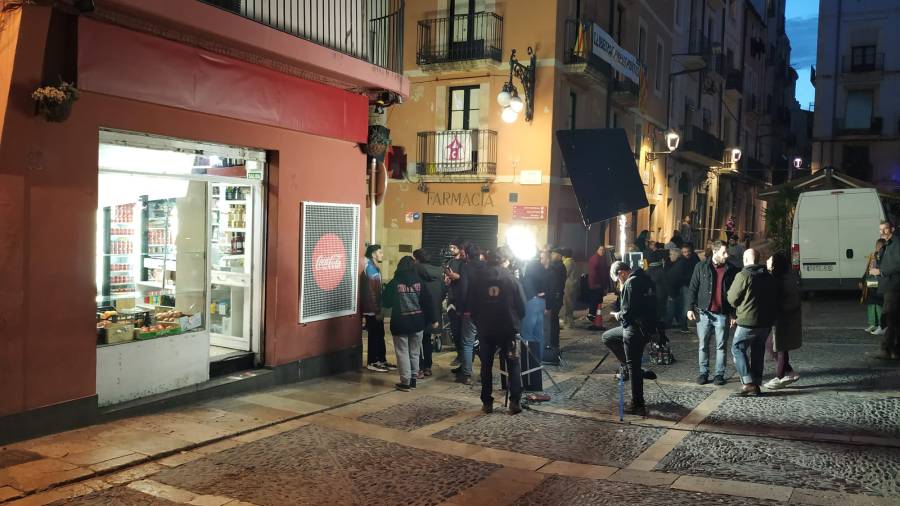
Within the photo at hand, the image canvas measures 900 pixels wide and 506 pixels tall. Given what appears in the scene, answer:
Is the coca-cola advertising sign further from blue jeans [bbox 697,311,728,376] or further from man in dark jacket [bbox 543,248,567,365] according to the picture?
blue jeans [bbox 697,311,728,376]

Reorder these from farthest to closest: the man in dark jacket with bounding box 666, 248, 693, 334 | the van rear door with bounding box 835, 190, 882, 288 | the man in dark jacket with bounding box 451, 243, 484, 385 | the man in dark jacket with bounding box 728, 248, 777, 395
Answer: the van rear door with bounding box 835, 190, 882, 288 → the man in dark jacket with bounding box 666, 248, 693, 334 → the man in dark jacket with bounding box 451, 243, 484, 385 → the man in dark jacket with bounding box 728, 248, 777, 395

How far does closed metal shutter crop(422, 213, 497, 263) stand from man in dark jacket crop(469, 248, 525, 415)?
11.8m

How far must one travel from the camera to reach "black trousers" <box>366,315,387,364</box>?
1030 cm

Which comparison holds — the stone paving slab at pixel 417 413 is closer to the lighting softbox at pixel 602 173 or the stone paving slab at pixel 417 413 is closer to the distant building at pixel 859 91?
the lighting softbox at pixel 602 173

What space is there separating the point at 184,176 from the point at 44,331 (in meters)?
2.43

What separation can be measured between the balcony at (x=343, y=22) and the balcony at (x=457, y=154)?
8981 mm

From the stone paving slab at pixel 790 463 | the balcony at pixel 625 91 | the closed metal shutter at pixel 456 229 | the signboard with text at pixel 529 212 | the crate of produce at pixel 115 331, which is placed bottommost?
the stone paving slab at pixel 790 463

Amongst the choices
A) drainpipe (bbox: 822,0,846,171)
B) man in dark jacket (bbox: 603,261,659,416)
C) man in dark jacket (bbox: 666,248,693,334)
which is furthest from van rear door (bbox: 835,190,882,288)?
drainpipe (bbox: 822,0,846,171)

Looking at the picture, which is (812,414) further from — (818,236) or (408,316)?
(818,236)

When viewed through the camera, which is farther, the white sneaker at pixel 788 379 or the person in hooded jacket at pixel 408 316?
the person in hooded jacket at pixel 408 316

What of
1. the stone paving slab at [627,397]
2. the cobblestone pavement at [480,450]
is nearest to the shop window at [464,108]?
the stone paving slab at [627,397]

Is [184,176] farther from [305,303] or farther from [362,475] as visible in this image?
[362,475]

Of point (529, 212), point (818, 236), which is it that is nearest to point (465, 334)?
point (529, 212)

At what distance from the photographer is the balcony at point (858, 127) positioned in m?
39.1
